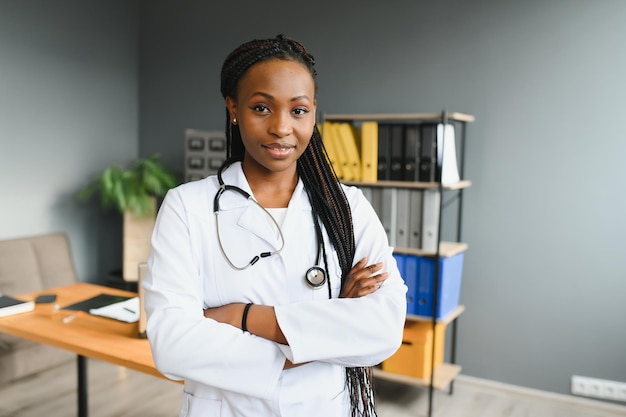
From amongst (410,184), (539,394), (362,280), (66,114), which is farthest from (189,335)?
(66,114)

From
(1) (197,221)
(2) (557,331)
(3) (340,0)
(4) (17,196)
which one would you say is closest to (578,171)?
(2) (557,331)

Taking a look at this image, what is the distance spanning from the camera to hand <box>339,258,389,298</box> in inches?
48.9

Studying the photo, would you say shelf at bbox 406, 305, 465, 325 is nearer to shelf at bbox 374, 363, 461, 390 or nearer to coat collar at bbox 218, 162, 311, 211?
shelf at bbox 374, 363, 461, 390

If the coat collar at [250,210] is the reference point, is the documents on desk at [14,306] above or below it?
below

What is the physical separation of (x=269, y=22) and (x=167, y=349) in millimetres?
3343

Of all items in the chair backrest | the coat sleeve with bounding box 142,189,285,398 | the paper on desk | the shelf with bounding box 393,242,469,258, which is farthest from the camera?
the chair backrest

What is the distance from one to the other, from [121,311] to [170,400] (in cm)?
102

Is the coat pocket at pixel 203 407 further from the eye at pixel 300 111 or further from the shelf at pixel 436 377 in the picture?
the shelf at pixel 436 377

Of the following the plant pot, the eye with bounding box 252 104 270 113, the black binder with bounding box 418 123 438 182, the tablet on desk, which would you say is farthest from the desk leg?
the black binder with bounding box 418 123 438 182

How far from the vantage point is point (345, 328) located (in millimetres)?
1159

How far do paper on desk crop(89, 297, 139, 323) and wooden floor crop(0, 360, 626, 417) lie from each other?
0.86 m

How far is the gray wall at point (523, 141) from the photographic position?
3.06 metres

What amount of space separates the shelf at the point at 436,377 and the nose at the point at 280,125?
7.82 ft

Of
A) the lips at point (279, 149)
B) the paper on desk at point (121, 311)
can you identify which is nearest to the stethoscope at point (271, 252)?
the lips at point (279, 149)
